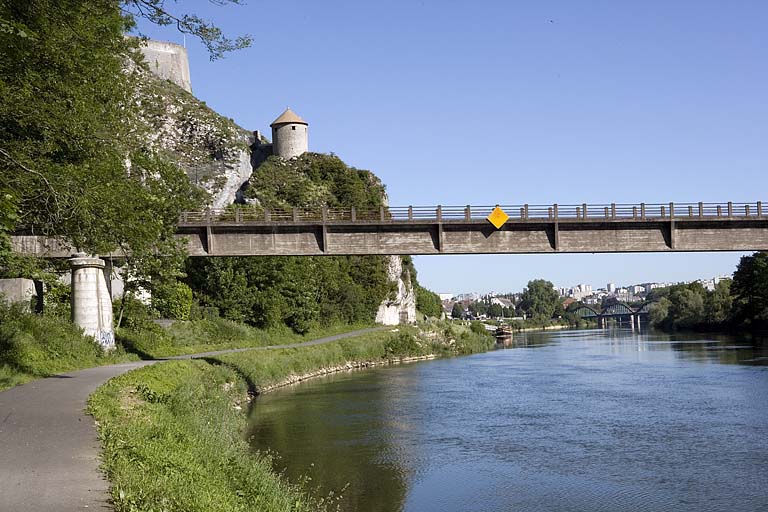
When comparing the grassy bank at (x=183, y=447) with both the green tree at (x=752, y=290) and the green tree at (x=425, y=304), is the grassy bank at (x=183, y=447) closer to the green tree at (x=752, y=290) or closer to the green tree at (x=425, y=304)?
the green tree at (x=752, y=290)

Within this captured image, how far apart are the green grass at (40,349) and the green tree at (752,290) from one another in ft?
302

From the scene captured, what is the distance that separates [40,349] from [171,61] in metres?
90.2

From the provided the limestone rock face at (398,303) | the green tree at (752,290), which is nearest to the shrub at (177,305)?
the limestone rock face at (398,303)

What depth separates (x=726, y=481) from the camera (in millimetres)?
23062

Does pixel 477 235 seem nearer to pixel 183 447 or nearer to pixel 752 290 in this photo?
pixel 183 447

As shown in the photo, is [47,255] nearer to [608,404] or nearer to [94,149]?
[94,149]

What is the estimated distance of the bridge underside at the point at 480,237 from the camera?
37.0 meters

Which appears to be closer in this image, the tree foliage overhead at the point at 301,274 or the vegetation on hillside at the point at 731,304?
the tree foliage overhead at the point at 301,274

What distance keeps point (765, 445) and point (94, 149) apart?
77.7 feet

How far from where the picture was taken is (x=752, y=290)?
112 meters

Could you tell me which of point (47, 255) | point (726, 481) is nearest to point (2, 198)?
point (726, 481)

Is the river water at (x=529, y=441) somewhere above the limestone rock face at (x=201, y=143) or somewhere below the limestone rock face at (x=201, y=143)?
below

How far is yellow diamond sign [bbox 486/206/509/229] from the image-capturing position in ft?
121

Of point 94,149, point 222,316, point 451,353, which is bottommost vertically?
point 451,353
